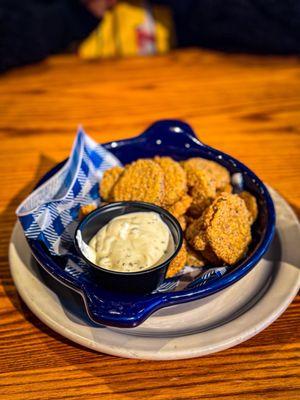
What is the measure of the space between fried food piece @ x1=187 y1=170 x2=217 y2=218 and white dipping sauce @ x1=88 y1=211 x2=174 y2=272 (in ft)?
0.50

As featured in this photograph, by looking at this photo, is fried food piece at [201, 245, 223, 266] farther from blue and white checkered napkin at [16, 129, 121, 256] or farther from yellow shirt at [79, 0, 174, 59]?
yellow shirt at [79, 0, 174, 59]

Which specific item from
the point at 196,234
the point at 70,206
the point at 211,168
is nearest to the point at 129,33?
the point at 211,168

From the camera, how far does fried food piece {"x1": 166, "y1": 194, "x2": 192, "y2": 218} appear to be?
140 cm

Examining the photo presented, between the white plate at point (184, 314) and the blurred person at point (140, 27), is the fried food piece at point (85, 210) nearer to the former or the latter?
the white plate at point (184, 314)

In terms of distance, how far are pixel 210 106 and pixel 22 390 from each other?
1.68m

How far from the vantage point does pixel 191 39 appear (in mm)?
3105

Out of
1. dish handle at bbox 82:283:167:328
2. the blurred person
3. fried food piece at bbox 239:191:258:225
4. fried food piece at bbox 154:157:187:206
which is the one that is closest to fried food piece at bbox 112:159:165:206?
fried food piece at bbox 154:157:187:206

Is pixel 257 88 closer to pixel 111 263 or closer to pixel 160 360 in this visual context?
pixel 111 263

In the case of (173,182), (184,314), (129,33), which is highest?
(129,33)

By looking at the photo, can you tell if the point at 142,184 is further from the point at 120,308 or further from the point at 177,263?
the point at 120,308

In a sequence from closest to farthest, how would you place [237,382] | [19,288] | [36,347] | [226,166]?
[237,382] < [36,347] < [19,288] < [226,166]

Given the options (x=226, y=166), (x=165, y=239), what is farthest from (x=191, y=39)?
(x=165, y=239)

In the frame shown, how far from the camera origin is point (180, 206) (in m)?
1.42

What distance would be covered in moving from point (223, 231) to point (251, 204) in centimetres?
22
